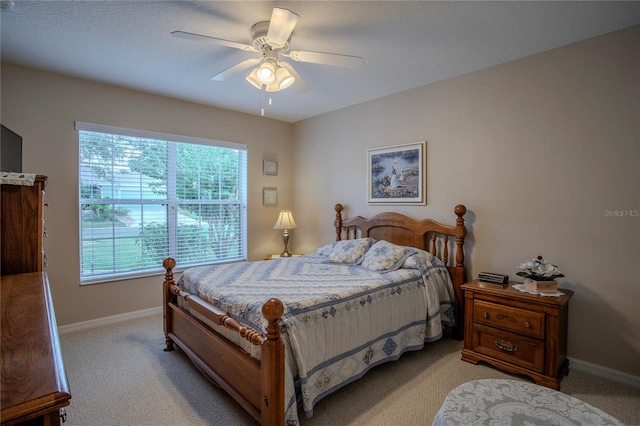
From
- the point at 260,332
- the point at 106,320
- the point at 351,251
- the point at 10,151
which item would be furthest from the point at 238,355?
the point at 10,151

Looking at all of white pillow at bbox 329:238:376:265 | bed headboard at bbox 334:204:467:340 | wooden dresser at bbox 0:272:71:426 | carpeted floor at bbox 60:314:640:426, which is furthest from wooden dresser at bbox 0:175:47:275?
bed headboard at bbox 334:204:467:340

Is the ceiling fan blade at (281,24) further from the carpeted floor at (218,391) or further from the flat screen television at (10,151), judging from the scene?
the carpeted floor at (218,391)

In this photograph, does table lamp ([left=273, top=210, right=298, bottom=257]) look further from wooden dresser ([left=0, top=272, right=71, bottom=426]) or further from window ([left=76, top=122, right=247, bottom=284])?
wooden dresser ([left=0, top=272, right=71, bottom=426])

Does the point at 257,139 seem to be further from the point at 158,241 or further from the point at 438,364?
the point at 438,364

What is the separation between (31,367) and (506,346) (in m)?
2.78

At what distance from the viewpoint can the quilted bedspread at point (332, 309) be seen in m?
1.86

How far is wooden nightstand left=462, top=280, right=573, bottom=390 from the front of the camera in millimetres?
2248

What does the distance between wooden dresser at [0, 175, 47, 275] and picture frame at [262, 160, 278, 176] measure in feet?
9.93

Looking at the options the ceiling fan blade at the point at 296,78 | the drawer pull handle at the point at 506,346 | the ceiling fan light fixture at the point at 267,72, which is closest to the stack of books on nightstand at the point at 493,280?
the drawer pull handle at the point at 506,346

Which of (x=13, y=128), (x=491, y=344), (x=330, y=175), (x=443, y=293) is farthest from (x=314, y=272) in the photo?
(x=13, y=128)

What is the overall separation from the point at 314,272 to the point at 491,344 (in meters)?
1.54

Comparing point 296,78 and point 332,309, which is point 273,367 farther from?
point 296,78

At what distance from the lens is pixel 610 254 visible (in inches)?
92.7

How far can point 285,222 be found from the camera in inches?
177
